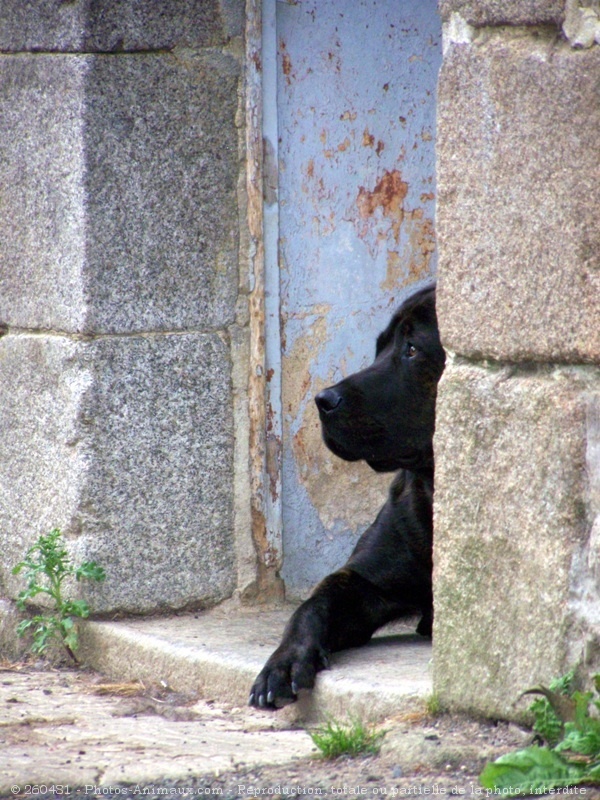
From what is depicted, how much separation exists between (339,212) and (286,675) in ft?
5.44

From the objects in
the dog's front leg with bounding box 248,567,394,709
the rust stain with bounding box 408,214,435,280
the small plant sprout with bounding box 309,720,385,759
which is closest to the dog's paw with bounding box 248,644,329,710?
the dog's front leg with bounding box 248,567,394,709

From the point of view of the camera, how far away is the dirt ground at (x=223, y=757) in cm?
239

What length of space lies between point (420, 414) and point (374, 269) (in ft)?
2.82

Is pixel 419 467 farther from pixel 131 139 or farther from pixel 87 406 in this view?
pixel 131 139

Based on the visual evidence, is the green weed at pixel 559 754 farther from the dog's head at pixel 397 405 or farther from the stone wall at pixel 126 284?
the stone wall at pixel 126 284

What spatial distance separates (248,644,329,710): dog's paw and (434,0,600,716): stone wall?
0.50 metres

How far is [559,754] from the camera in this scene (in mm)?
2258

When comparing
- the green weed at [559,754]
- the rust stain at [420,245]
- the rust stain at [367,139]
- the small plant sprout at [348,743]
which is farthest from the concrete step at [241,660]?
the rust stain at [367,139]

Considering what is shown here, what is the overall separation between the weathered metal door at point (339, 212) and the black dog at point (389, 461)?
489 millimetres

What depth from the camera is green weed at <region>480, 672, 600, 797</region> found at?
2.21m

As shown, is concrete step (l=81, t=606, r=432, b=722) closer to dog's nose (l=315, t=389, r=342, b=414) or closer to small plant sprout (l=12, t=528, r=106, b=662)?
small plant sprout (l=12, t=528, r=106, b=662)

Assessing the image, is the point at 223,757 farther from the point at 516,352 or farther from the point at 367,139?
the point at 367,139

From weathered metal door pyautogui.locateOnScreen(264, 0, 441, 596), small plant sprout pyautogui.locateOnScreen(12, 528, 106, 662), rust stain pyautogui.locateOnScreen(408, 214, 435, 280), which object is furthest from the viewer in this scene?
rust stain pyautogui.locateOnScreen(408, 214, 435, 280)

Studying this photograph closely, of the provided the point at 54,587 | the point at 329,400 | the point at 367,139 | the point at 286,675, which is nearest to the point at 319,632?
the point at 286,675
